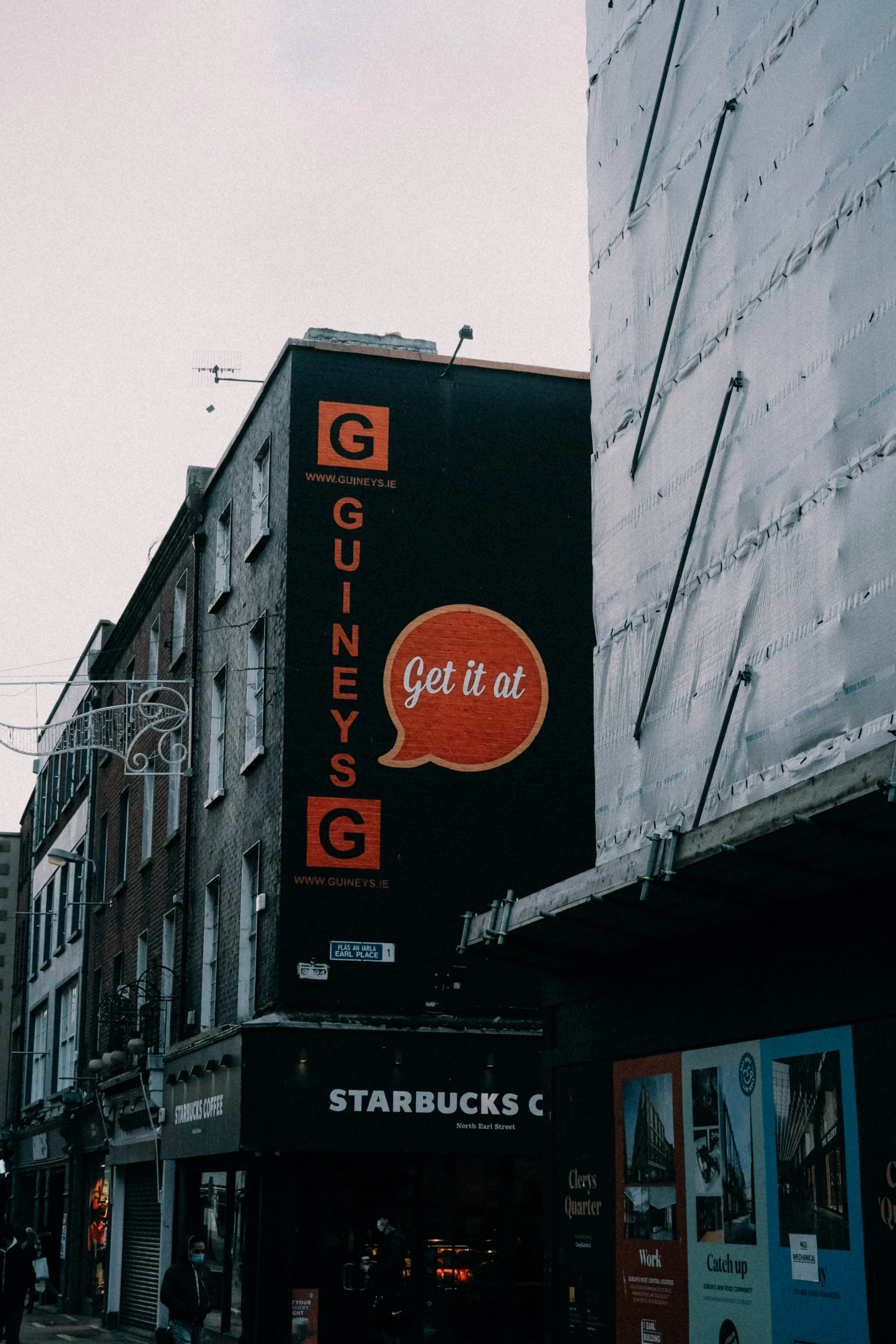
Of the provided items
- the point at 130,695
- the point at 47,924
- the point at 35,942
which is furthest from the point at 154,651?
the point at 35,942

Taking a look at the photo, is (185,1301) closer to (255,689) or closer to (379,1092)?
(379,1092)

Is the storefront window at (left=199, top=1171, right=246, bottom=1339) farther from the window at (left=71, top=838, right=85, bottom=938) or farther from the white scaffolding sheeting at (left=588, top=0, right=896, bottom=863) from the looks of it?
the window at (left=71, top=838, right=85, bottom=938)

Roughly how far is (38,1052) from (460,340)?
27993mm

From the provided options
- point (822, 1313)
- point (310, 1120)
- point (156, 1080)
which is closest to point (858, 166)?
point (822, 1313)

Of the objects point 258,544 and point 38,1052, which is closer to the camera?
point 258,544

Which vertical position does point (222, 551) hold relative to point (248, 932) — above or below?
above

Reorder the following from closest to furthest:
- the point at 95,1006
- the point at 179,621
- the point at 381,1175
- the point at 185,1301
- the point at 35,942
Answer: the point at 185,1301, the point at 381,1175, the point at 179,621, the point at 95,1006, the point at 35,942

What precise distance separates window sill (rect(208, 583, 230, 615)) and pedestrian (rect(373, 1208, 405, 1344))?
10.1m

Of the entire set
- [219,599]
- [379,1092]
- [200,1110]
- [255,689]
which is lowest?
[200,1110]

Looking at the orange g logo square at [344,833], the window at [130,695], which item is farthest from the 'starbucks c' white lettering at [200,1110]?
the window at [130,695]

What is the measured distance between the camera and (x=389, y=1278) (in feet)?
65.2

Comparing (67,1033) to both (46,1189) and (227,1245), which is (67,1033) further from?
(227,1245)

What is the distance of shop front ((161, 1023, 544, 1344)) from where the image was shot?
20984mm

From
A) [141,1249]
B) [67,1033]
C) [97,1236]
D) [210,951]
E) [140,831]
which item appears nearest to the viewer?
[210,951]
